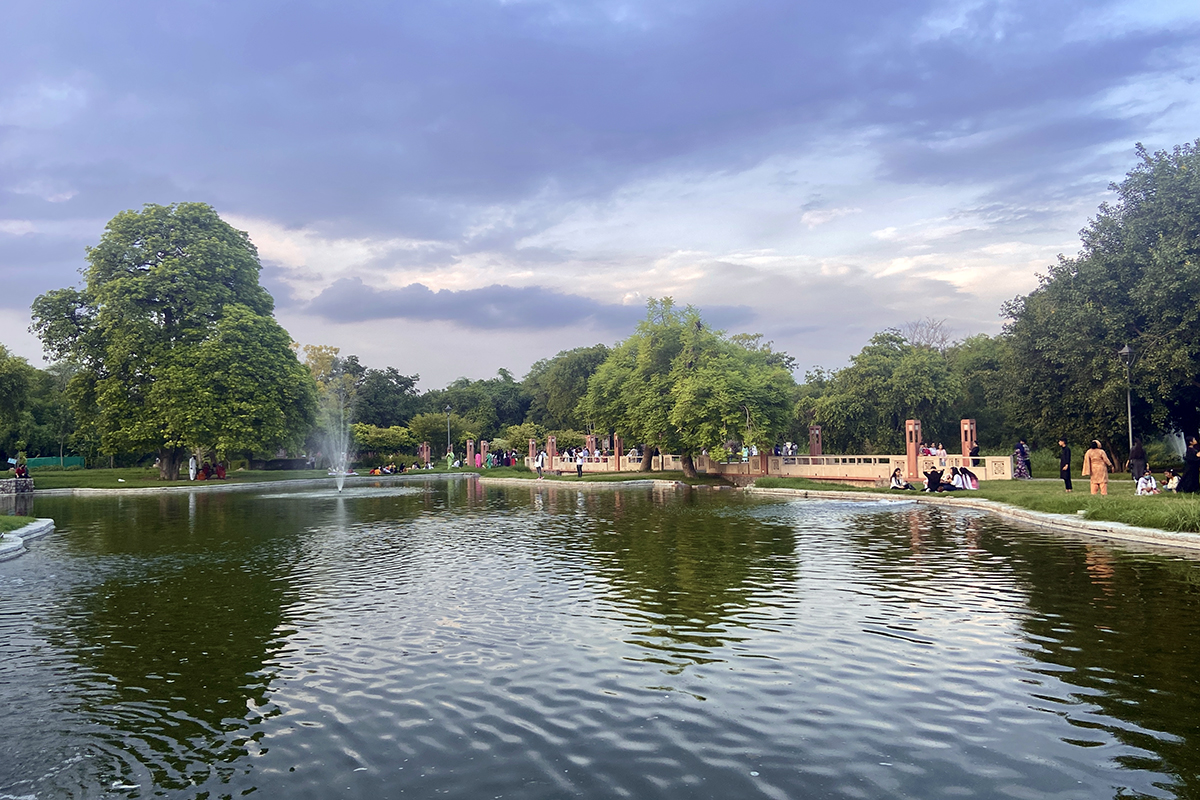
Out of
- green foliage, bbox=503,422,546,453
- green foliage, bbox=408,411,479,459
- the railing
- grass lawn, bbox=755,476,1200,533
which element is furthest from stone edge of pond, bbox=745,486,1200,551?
green foliage, bbox=408,411,479,459

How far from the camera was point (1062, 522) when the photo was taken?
18000mm

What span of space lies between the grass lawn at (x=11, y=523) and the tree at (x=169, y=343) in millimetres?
22058

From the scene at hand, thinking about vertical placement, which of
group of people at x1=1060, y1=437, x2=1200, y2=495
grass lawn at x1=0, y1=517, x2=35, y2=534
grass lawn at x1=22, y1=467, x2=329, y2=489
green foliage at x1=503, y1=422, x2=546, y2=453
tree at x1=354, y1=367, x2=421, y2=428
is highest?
tree at x1=354, y1=367, x2=421, y2=428

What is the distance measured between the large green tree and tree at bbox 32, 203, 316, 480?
41.9 meters

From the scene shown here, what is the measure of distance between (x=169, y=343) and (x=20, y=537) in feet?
99.5

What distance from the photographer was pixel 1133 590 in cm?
1070

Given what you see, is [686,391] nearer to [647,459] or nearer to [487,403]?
[647,459]

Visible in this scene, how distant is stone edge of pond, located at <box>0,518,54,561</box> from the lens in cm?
1641

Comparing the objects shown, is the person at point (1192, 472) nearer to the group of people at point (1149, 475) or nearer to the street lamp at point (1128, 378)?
the group of people at point (1149, 475)

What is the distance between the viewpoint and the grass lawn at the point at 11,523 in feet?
64.3

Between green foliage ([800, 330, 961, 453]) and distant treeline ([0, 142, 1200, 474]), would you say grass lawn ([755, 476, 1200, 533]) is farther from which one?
green foliage ([800, 330, 961, 453])

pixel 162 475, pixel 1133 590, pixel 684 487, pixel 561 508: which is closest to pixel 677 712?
pixel 1133 590

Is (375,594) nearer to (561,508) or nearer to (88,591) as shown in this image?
(88,591)

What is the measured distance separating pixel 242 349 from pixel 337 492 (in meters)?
12.4
